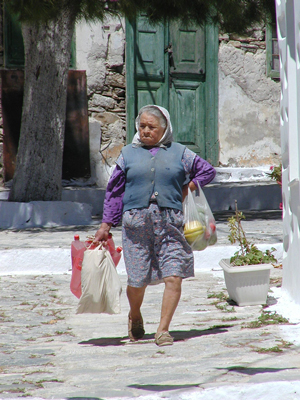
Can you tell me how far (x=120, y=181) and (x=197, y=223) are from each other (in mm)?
520

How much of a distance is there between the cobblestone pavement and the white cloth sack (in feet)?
0.70

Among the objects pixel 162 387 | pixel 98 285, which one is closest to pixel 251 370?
pixel 162 387

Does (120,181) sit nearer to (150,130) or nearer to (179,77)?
(150,130)

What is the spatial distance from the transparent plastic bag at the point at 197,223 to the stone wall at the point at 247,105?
888cm

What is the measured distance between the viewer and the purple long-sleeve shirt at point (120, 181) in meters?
3.60

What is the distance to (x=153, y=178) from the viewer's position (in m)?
3.49

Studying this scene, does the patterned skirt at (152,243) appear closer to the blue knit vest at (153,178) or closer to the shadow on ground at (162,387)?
the blue knit vest at (153,178)

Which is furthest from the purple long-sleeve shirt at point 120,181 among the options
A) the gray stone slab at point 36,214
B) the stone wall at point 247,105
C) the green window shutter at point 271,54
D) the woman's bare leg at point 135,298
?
the green window shutter at point 271,54

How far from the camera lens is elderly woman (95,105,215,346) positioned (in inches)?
136

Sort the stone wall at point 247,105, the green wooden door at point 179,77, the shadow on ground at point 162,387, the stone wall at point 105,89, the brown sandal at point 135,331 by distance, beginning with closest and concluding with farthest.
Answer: the shadow on ground at point 162,387, the brown sandal at point 135,331, the stone wall at point 105,89, the green wooden door at point 179,77, the stone wall at point 247,105

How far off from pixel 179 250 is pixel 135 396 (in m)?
1.20

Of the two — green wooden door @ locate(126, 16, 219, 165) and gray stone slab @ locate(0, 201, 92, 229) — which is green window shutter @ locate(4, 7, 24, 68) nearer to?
green wooden door @ locate(126, 16, 219, 165)

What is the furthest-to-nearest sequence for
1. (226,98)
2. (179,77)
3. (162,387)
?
(226,98), (179,77), (162,387)

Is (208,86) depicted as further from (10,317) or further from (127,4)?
(10,317)
